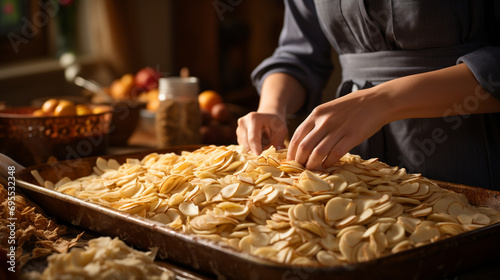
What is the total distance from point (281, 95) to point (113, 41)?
A: 2463 millimetres

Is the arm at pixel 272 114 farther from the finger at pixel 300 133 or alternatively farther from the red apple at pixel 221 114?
the red apple at pixel 221 114

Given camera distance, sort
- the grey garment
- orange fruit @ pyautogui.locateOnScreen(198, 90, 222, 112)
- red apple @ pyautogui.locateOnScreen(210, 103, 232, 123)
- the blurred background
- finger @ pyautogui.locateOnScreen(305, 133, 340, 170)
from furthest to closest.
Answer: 1. the blurred background
2. orange fruit @ pyautogui.locateOnScreen(198, 90, 222, 112)
3. red apple @ pyautogui.locateOnScreen(210, 103, 232, 123)
4. the grey garment
5. finger @ pyautogui.locateOnScreen(305, 133, 340, 170)

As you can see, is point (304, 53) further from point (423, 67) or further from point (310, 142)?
point (310, 142)

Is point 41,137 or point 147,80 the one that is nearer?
point 41,137

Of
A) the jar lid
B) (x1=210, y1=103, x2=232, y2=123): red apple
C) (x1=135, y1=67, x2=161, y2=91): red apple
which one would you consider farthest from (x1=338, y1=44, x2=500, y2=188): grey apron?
(x1=135, y1=67, x2=161, y2=91): red apple

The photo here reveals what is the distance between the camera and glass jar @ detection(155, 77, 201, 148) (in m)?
1.82

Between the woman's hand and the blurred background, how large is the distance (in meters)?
2.32

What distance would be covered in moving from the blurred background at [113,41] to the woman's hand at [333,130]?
7.62 feet

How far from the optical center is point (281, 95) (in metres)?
1.63

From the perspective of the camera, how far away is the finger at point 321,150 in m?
1.04

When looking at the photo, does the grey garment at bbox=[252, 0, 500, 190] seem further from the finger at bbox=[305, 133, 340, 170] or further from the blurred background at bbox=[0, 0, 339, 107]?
the blurred background at bbox=[0, 0, 339, 107]

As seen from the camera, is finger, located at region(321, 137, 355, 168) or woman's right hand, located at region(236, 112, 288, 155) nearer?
finger, located at region(321, 137, 355, 168)

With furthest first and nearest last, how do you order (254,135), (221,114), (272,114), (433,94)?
(221,114) < (272,114) < (254,135) < (433,94)

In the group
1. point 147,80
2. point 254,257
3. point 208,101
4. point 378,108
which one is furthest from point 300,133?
point 147,80
